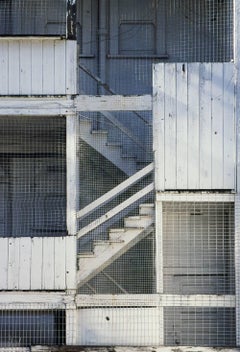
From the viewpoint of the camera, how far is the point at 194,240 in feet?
32.0

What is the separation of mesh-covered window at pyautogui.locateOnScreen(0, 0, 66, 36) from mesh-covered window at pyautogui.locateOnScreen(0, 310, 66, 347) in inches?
187

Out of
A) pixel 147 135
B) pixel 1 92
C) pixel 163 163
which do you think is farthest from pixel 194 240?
pixel 1 92

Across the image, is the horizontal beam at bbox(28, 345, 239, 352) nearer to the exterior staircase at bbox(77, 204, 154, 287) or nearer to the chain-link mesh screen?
the chain-link mesh screen

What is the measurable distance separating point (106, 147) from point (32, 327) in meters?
3.00

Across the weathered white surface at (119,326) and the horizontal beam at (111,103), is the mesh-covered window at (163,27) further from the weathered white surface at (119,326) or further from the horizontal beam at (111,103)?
the weathered white surface at (119,326)

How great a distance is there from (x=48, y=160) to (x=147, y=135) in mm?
1785

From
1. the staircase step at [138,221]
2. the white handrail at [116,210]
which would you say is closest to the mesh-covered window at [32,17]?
the white handrail at [116,210]

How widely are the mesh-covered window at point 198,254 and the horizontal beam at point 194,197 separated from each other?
0.22 m

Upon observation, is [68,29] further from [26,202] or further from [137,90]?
[26,202]

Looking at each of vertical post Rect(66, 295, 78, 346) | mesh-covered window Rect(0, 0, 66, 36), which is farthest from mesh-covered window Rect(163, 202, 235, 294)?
mesh-covered window Rect(0, 0, 66, 36)

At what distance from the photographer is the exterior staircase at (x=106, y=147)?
10.1 meters

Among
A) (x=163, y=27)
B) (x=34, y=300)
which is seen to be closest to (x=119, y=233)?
(x=34, y=300)

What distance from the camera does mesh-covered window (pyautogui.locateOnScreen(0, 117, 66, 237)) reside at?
10898 millimetres

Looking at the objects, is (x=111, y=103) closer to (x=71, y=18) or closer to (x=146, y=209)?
(x=71, y=18)
